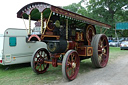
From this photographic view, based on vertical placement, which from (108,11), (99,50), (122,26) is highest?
(108,11)

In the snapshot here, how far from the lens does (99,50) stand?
21.1ft

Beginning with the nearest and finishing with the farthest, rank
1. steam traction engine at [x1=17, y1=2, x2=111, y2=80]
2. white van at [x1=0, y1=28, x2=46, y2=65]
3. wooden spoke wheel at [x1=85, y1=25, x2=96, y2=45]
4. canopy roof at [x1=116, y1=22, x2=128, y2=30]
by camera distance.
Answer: steam traction engine at [x1=17, y1=2, x2=111, y2=80] < white van at [x1=0, y1=28, x2=46, y2=65] < wooden spoke wheel at [x1=85, y1=25, x2=96, y2=45] < canopy roof at [x1=116, y1=22, x2=128, y2=30]

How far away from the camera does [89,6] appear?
25.7 meters

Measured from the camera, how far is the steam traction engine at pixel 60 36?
4.49m

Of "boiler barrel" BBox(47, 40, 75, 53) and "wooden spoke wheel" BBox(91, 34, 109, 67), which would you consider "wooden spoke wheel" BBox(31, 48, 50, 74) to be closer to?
"boiler barrel" BBox(47, 40, 75, 53)

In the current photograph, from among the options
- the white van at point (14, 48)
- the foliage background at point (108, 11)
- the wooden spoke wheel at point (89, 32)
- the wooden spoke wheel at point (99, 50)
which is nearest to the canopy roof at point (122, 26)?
the foliage background at point (108, 11)

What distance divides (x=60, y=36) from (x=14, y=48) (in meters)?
2.64

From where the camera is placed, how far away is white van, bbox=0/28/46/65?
6.24 metres

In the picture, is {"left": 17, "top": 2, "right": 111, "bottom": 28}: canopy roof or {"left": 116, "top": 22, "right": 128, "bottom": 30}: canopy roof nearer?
{"left": 17, "top": 2, "right": 111, "bottom": 28}: canopy roof

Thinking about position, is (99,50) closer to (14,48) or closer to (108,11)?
(14,48)

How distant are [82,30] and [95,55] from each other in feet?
4.48

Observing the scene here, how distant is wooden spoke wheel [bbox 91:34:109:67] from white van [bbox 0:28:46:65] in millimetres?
3255

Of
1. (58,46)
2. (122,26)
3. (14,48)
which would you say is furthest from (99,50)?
(122,26)

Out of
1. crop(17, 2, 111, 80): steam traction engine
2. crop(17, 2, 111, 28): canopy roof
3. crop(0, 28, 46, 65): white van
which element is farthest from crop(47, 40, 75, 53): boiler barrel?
crop(0, 28, 46, 65): white van
